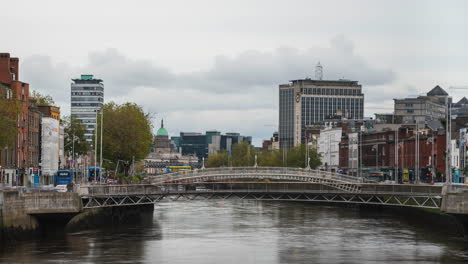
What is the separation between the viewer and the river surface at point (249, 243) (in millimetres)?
62438

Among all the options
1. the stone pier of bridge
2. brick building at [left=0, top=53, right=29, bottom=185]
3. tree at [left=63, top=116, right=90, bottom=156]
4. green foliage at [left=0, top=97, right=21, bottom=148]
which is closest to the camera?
the stone pier of bridge

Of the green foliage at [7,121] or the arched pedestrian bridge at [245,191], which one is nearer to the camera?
the green foliage at [7,121]

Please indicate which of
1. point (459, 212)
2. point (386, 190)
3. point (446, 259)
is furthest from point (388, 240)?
point (386, 190)

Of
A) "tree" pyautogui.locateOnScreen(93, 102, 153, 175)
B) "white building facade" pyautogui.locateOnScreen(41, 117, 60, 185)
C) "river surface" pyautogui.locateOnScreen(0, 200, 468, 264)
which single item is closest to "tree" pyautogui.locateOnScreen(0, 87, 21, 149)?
Answer: "river surface" pyautogui.locateOnScreen(0, 200, 468, 264)

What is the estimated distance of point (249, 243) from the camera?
237 feet

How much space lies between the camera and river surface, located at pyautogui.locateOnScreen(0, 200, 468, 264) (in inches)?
2458

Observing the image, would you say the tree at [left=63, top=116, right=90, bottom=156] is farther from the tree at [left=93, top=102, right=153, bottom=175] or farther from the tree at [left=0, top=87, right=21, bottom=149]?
the tree at [left=0, top=87, right=21, bottom=149]

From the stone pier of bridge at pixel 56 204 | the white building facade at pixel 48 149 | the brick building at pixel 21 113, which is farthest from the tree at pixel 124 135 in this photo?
the stone pier of bridge at pixel 56 204

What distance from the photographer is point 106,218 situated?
89.4m

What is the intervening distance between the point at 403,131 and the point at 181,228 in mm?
87275

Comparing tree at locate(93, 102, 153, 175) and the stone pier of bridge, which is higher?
tree at locate(93, 102, 153, 175)

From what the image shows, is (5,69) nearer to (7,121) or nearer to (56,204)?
(7,121)

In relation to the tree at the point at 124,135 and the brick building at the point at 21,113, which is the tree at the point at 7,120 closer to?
the brick building at the point at 21,113

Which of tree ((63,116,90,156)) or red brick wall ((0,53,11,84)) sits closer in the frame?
red brick wall ((0,53,11,84))
